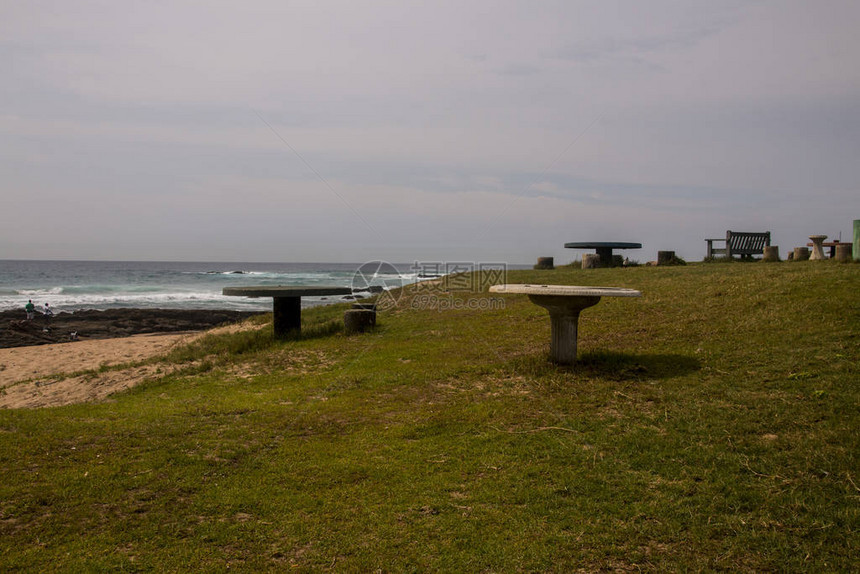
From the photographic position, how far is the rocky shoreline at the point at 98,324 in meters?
18.9

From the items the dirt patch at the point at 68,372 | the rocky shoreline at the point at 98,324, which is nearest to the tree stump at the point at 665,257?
the dirt patch at the point at 68,372

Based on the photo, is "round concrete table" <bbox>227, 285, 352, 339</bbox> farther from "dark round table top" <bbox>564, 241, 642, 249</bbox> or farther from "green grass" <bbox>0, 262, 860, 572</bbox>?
"dark round table top" <bbox>564, 241, 642, 249</bbox>

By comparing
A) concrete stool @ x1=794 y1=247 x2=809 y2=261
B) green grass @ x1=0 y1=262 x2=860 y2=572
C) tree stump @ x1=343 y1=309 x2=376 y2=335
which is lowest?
green grass @ x1=0 y1=262 x2=860 y2=572

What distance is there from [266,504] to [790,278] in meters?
10.6

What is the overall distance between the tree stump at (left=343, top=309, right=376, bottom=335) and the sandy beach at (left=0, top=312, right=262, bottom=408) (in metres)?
3.75

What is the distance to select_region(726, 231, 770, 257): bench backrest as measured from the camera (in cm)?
1831

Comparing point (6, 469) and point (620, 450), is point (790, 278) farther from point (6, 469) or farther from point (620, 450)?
point (6, 469)

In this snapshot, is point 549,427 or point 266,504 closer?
point 266,504

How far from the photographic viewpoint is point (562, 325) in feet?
24.8

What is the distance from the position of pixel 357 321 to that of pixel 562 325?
550 cm

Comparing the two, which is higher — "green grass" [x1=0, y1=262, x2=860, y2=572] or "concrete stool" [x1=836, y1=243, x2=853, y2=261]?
"concrete stool" [x1=836, y1=243, x2=853, y2=261]

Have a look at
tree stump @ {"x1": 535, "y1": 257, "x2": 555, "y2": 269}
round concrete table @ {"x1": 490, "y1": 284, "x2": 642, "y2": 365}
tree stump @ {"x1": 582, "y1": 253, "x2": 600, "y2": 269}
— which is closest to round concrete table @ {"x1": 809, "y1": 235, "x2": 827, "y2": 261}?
tree stump @ {"x1": 582, "y1": 253, "x2": 600, "y2": 269}

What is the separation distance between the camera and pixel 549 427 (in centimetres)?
534

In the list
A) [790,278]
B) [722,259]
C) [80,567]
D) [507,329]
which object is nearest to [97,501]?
[80,567]
